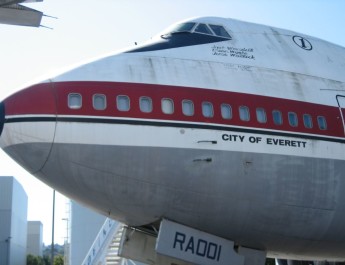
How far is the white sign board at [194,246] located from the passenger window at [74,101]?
2.92 meters

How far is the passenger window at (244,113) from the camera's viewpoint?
12.2m

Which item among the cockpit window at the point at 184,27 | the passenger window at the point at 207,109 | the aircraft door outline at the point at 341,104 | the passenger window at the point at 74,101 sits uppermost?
the cockpit window at the point at 184,27

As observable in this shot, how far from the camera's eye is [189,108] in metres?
11.8

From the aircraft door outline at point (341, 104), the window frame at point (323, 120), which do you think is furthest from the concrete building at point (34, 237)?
the window frame at point (323, 120)

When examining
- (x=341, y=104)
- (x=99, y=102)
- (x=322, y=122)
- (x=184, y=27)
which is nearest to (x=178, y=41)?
(x=184, y=27)

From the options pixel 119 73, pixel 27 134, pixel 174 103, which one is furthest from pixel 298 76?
pixel 27 134

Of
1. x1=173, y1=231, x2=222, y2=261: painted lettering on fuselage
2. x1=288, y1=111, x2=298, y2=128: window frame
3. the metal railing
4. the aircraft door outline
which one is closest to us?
x1=173, y1=231, x2=222, y2=261: painted lettering on fuselage

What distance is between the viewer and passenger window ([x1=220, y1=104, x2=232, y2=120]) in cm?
1203

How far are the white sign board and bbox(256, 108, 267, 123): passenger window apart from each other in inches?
106

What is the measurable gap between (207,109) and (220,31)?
8.92 feet

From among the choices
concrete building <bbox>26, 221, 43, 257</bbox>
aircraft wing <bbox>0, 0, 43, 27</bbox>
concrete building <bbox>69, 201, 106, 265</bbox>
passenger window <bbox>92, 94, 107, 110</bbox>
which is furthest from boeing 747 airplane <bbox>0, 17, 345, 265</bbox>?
concrete building <bbox>26, 221, 43, 257</bbox>

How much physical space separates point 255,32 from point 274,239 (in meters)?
5.12

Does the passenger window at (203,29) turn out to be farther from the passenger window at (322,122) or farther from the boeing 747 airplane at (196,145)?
the passenger window at (322,122)

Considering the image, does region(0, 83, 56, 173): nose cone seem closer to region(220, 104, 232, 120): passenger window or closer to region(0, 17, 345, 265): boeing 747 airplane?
region(0, 17, 345, 265): boeing 747 airplane
